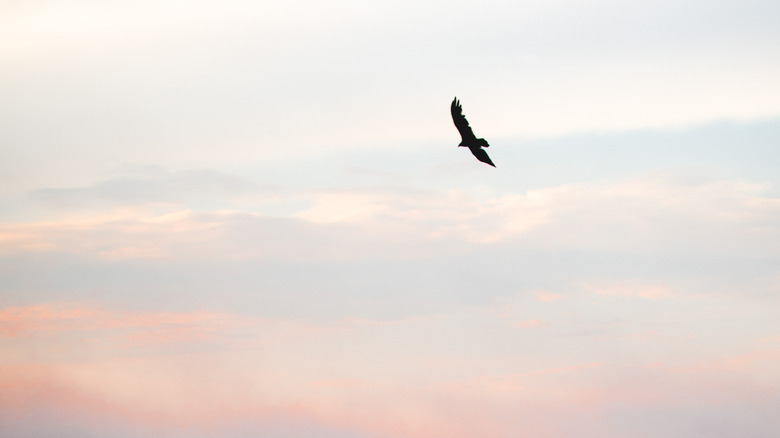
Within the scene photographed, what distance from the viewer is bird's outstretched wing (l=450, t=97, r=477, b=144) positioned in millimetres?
54312

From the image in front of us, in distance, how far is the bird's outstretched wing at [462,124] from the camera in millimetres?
54312

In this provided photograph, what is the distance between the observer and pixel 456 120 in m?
54.6

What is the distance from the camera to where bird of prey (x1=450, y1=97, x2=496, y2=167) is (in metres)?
54.2

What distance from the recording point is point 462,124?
5456cm

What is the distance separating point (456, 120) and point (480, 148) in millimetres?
2208

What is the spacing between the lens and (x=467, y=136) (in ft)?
180

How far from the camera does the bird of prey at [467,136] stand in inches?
2136

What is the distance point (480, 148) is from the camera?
181 ft

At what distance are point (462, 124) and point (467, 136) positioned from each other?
0.78 m
